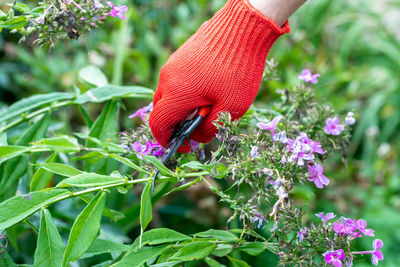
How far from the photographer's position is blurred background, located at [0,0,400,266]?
2.39m

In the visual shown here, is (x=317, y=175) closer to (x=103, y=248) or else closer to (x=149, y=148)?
(x=149, y=148)

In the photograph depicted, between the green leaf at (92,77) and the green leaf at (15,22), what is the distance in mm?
357

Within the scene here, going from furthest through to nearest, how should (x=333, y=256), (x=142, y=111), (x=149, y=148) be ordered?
1. (x=142, y=111)
2. (x=149, y=148)
3. (x=333, y=256)

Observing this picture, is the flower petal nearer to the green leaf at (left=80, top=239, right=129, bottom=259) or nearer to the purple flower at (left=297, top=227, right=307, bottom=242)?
the purple flower at (left=297, top=227, right=307, bottom=242)

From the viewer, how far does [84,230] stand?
2.64ft

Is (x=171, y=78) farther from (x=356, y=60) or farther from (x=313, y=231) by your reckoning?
(x=356, y=60)

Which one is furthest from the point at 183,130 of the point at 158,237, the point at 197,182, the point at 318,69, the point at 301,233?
the point at 318,69

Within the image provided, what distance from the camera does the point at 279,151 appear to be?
0.80 meters

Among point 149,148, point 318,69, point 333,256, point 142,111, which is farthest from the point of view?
point 318,69

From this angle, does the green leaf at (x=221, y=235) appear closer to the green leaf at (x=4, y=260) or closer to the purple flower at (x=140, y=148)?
the purple flower at (x=140, y=148)

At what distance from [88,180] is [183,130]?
10.4 inches

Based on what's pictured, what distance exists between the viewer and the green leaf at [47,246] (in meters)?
0.81

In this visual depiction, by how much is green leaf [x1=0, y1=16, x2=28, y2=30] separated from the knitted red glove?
1.13 feet

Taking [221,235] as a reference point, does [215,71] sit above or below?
above
